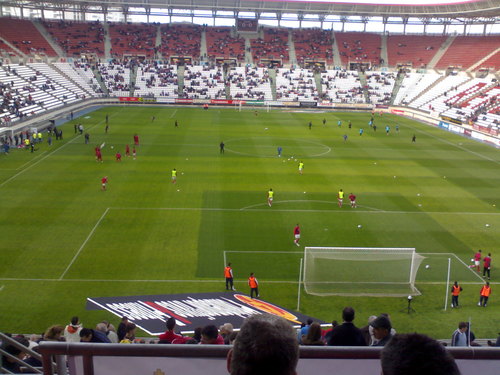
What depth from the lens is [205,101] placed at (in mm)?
76625

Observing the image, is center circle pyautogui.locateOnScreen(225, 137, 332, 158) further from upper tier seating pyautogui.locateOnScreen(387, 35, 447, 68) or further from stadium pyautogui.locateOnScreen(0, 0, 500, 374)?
upper tier seating pyautogui.locateOnScreen(387, 35, 447, 68)

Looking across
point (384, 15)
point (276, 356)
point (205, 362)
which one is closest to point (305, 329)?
point (205, 362)

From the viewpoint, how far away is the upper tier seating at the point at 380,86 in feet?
267

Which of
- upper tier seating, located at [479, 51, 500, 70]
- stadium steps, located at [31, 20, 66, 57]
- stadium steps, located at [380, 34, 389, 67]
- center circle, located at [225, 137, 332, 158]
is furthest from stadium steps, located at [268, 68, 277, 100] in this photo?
stadium steps, located at [31, 20, 66, 57]

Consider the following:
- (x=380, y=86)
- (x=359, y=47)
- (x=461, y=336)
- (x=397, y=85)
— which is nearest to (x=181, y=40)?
(x=359, y=47)

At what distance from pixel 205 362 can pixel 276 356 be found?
0.91 meters

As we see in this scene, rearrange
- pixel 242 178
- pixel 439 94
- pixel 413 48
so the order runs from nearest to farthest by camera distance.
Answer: pixel 242 178 → pixel 439 94 → pixel 413 48

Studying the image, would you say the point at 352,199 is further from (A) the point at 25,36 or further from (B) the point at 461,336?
(A) the point at 25,36

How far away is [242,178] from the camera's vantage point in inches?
1334

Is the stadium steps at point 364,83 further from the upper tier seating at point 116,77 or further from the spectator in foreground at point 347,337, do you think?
the spectator in foreground at point 347,337

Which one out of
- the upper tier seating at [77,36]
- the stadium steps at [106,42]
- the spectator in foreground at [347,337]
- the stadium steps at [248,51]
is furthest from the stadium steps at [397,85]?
the spectator in foreground at [347,337]

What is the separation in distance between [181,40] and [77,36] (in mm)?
19077

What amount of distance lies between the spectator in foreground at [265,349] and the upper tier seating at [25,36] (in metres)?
82.9

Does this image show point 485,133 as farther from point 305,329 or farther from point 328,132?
point 305,329
